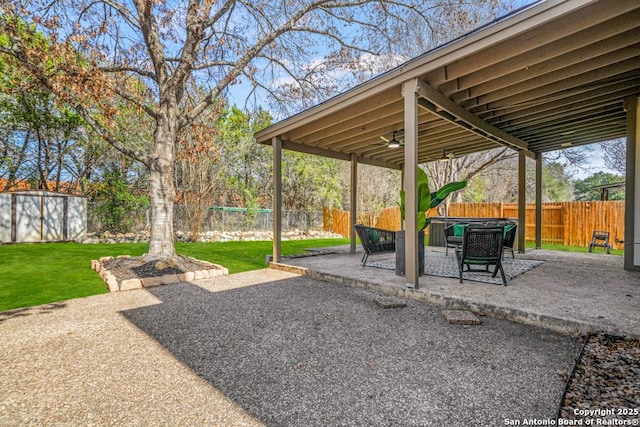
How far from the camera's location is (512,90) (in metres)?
4.38

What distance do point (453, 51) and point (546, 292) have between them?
3038 mm

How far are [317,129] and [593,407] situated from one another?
5.13 m

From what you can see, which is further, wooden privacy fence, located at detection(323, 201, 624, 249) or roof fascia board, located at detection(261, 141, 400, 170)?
wooden privacy fence, located at detection(323, 201, 624, 249)

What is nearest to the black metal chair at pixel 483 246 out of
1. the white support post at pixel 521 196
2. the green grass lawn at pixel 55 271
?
the green grass lawn at pixel 55 271

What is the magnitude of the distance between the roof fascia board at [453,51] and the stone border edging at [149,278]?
3.20 m

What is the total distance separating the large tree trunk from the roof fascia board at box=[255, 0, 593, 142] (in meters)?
2.93

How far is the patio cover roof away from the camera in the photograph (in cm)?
297

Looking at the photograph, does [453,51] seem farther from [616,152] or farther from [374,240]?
[616,152]

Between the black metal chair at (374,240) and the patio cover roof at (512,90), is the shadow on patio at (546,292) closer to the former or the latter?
the black metal chair at (374,240)

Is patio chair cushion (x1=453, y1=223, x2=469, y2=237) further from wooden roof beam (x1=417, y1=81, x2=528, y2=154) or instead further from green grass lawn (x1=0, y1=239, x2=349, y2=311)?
green grass lawn (x1=0, y1=239, x2=349, y2=311)

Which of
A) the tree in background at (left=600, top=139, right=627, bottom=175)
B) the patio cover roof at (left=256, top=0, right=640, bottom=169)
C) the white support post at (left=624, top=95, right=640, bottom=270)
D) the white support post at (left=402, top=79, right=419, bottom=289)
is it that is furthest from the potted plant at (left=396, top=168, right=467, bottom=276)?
the tree in background at (left=600, top=139, right=627, bottom=175)

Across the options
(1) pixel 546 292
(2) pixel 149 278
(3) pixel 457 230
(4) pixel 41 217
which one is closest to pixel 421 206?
(1) pixel 546 292

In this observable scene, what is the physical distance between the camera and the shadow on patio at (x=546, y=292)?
2803 mm

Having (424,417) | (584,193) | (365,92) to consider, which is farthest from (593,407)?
(584,193)
